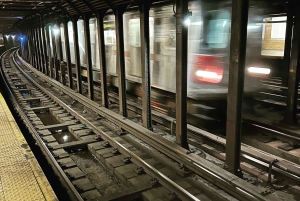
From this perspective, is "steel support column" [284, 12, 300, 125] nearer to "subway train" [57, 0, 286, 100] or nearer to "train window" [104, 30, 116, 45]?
"subway train" [57, 0, 286, 100]

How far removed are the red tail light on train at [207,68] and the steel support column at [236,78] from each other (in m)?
2.76

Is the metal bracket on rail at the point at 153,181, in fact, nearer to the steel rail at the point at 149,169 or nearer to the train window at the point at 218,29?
the steel rail at the point at 149,169

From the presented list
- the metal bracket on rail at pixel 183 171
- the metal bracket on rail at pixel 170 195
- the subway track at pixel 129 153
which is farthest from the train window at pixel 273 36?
the metal bracket on rail at pixel 170 195

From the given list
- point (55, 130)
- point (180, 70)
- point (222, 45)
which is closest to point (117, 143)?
point (180, 70)

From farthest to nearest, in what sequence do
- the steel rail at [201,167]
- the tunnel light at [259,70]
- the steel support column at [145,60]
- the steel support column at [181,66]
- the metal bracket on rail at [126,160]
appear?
1. the tunnel light at [259,70]
2. the steel support column at [145,60]
3. the metal bracket on rail at [126,160]
4. the steel support column at [181,66]
5. the steel rail at [201,167]

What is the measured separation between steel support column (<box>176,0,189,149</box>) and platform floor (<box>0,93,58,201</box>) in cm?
205

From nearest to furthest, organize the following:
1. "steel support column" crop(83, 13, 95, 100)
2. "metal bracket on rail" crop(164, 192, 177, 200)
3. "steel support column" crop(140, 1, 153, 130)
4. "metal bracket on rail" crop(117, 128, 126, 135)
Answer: "metal bracket on rail" crop(164, 192, 177, 200) < "steel support column" crop(140, 1, 153, 130) < "metal bracket on rail" crop(117, 128, 126, 135) < "steel support column" crop(83, 13, 95, 100)

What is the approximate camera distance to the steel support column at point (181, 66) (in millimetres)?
4207

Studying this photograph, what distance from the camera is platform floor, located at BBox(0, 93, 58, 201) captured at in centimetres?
309

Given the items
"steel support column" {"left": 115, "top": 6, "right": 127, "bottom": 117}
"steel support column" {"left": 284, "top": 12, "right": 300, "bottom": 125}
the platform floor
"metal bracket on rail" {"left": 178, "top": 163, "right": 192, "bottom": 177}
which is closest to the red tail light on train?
"steel support column" {"left": 284, "top": 12, "right": 300, "bottom": 125}

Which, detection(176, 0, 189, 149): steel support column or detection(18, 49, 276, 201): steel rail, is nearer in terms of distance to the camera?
detection(18, 49, 276, 201): steel rail

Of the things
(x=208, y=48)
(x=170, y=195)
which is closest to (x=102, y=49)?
(x=208, y=48)

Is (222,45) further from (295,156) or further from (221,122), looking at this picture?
(295,156)

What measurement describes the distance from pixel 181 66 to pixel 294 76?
2.64 metres
